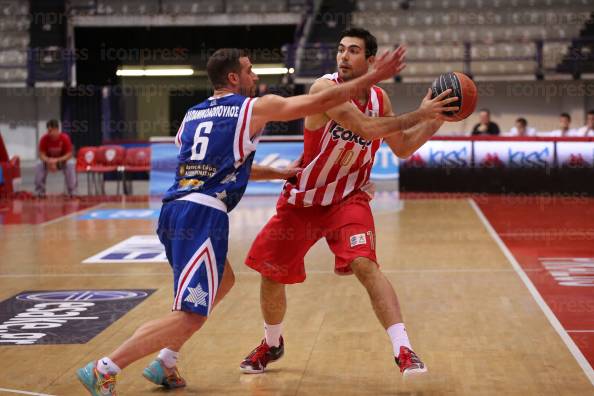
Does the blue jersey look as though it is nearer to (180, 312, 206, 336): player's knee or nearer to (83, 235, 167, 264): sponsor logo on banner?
Answer: (180, 312, 206, 336): player's knee

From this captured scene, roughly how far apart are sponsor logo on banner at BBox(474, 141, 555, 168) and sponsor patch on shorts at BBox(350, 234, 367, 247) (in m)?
12.4

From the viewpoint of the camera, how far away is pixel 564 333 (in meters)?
6.74

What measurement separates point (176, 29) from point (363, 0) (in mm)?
5929

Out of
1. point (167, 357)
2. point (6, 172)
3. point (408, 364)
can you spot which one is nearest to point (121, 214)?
point (6, 172)

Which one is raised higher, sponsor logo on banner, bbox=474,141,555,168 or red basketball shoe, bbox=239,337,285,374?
sponsor logo on banner, bbox=474,141,555,168

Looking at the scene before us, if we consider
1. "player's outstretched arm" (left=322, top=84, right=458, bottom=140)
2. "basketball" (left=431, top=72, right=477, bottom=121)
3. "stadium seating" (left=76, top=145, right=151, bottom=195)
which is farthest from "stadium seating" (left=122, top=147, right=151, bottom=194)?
"basketball" (left=431, top=72, right=477, bottom=121)

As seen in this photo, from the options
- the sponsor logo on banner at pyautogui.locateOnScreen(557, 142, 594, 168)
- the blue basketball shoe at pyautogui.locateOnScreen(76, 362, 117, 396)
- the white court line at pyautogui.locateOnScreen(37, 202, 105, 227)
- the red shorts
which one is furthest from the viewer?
the sponsor logo on banner at pyautogui.locateOnScreen(557, 142, 594, 168)

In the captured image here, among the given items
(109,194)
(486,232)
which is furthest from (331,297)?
(109,194)

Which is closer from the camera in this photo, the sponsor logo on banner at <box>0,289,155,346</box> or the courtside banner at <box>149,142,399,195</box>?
the sponsor logo on banner at <box>0,289,155,346</box>

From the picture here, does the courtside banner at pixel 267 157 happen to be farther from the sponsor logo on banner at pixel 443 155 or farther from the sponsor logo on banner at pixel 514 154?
the sponsor logo on banner at pixel 514 154

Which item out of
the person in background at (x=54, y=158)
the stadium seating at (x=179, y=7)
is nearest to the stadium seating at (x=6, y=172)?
the person in background at (x=54, y=158)

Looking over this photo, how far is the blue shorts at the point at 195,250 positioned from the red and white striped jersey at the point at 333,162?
2.57 ft

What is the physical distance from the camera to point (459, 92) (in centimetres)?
523

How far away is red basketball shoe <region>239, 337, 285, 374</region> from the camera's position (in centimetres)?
585
